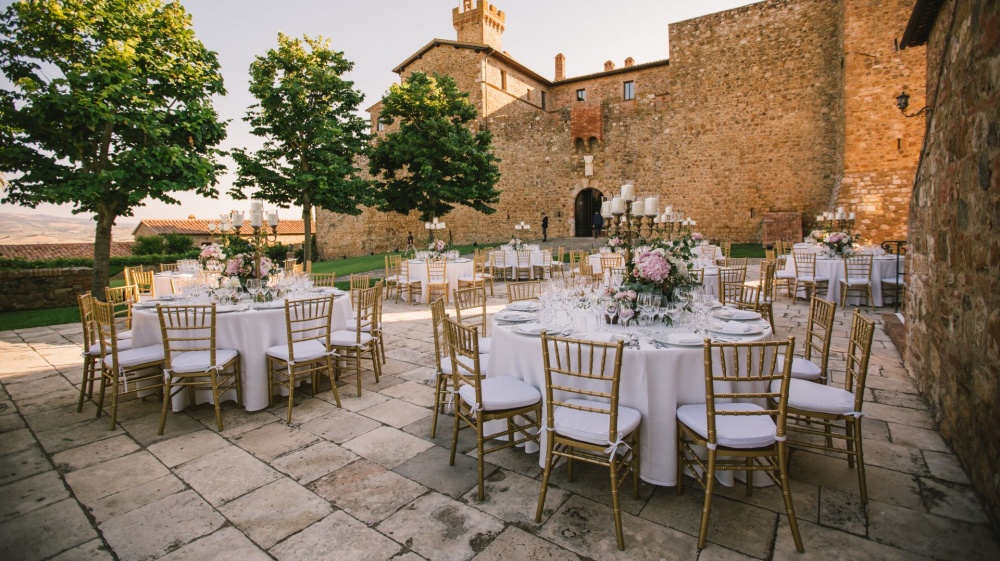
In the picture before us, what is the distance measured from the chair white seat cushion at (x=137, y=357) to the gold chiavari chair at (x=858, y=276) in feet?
32.2

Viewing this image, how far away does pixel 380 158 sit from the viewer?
16.9 metres

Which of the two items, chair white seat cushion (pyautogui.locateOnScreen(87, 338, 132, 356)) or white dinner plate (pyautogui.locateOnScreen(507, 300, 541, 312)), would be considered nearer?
white dinner plate (pyautogui.locateOnScreen(507, 300, 541, 312))

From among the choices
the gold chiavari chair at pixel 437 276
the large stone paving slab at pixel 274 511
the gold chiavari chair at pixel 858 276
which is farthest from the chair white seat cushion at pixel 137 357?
the gold chiavari chair at pixel 858 276

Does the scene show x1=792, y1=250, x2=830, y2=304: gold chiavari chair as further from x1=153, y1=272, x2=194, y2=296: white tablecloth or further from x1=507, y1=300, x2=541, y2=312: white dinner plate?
x1=153, y1=272, x2=194, y2=296: white tablecloth

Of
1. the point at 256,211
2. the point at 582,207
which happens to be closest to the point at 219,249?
the point at 256,211

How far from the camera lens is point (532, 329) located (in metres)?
3.14

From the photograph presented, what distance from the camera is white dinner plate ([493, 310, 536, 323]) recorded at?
3.46 meters

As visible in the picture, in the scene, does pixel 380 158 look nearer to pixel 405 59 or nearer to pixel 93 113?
pixel 93 113

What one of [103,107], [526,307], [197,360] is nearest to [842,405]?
[526,307]

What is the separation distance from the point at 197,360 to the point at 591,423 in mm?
3328

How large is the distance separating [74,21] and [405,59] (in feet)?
66.8

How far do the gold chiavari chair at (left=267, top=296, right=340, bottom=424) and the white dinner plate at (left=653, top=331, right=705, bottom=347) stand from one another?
9.09 feet

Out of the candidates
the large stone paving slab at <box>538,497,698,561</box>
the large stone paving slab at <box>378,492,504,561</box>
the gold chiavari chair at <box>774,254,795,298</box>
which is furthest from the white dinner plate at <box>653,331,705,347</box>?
the gold chiavari chair at <box>774,254,795,298</box>

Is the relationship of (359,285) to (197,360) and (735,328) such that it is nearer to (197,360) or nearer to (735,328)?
(197,360)
